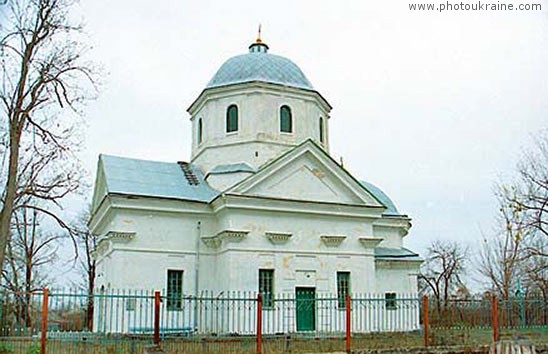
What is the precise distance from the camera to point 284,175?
2403cm

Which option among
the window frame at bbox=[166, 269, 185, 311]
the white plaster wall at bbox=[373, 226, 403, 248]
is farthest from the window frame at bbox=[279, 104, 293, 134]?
the window frame at bbox=[166, 269, 185, 311]

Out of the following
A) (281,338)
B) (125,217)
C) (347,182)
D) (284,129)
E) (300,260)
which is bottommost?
(281,338)

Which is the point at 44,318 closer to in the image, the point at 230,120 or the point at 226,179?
the point at 226,179

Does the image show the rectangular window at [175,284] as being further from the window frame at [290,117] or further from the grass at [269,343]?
the window frame at [290,117]

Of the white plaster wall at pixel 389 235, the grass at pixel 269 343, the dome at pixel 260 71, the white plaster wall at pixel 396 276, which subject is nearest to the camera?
the grass at pixel 269 343

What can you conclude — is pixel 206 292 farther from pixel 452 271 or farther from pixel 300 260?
pixel 452 271

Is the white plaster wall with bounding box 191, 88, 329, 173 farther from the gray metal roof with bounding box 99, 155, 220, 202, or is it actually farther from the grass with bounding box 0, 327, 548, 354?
the grass with bounding box 0, 327, 548, 354

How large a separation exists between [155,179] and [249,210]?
14.7ft

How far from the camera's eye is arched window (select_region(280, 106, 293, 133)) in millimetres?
26891

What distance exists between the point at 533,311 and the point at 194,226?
12514 millimetres

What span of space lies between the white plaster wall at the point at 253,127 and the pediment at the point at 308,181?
216 centimetres

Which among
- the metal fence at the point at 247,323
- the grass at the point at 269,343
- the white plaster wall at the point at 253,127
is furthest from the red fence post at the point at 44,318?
the white plaster wall at the point at 253,127

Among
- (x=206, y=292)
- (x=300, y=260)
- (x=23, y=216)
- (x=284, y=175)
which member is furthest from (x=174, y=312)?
(x=23, y=216)

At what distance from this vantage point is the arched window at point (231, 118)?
87.7 feet
